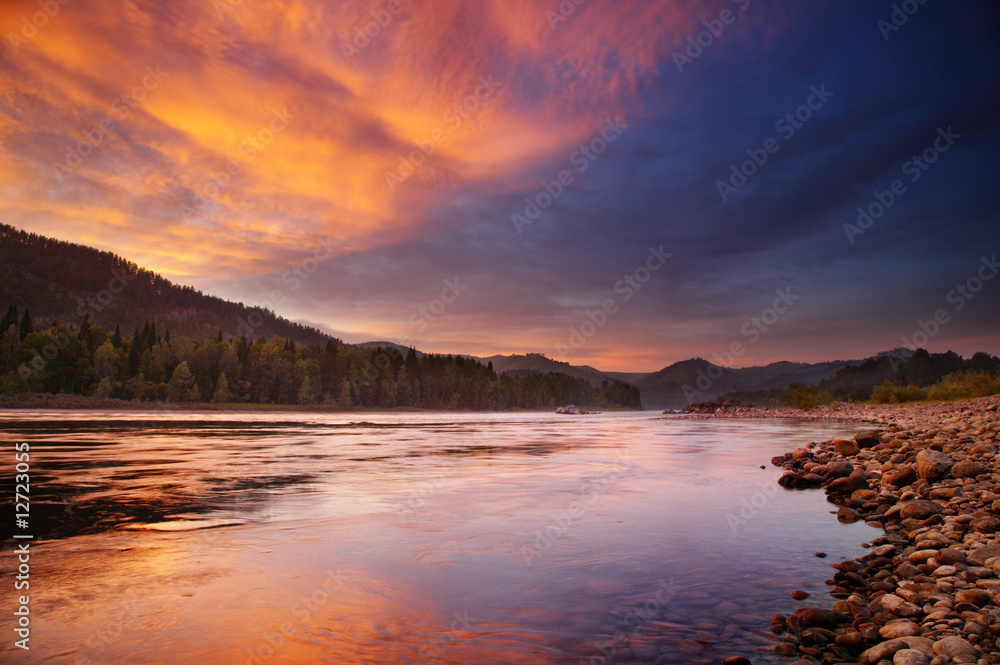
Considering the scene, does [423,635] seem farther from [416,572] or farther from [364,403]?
[364,403]

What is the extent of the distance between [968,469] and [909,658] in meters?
12.4

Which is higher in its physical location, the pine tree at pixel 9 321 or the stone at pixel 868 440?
the pine tree at pixel 9 321

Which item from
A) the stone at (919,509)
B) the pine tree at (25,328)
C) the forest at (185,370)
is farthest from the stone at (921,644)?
the pine tree at (25,328)

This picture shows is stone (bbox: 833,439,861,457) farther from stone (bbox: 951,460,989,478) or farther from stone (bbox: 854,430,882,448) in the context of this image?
stone (bbox: 951,460,989,478)

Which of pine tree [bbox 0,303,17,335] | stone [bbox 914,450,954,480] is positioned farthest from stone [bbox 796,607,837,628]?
pine tree [bbox 0,303,17,335]

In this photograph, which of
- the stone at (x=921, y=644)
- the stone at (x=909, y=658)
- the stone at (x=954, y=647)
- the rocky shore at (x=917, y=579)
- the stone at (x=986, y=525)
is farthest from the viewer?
the stone at (x=986, y=525)

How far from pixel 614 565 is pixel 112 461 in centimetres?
2413

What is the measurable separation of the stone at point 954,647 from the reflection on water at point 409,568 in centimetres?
173

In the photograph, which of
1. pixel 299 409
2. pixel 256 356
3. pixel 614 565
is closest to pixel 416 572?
pixel 614 565

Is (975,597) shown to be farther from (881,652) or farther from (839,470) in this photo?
(839,470)

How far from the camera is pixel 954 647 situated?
17.8 ft

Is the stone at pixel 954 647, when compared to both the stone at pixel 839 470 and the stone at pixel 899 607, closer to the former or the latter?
the stone at pixel 899 607

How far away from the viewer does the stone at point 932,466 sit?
14.5 m

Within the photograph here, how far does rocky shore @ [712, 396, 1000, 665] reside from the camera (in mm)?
5734
